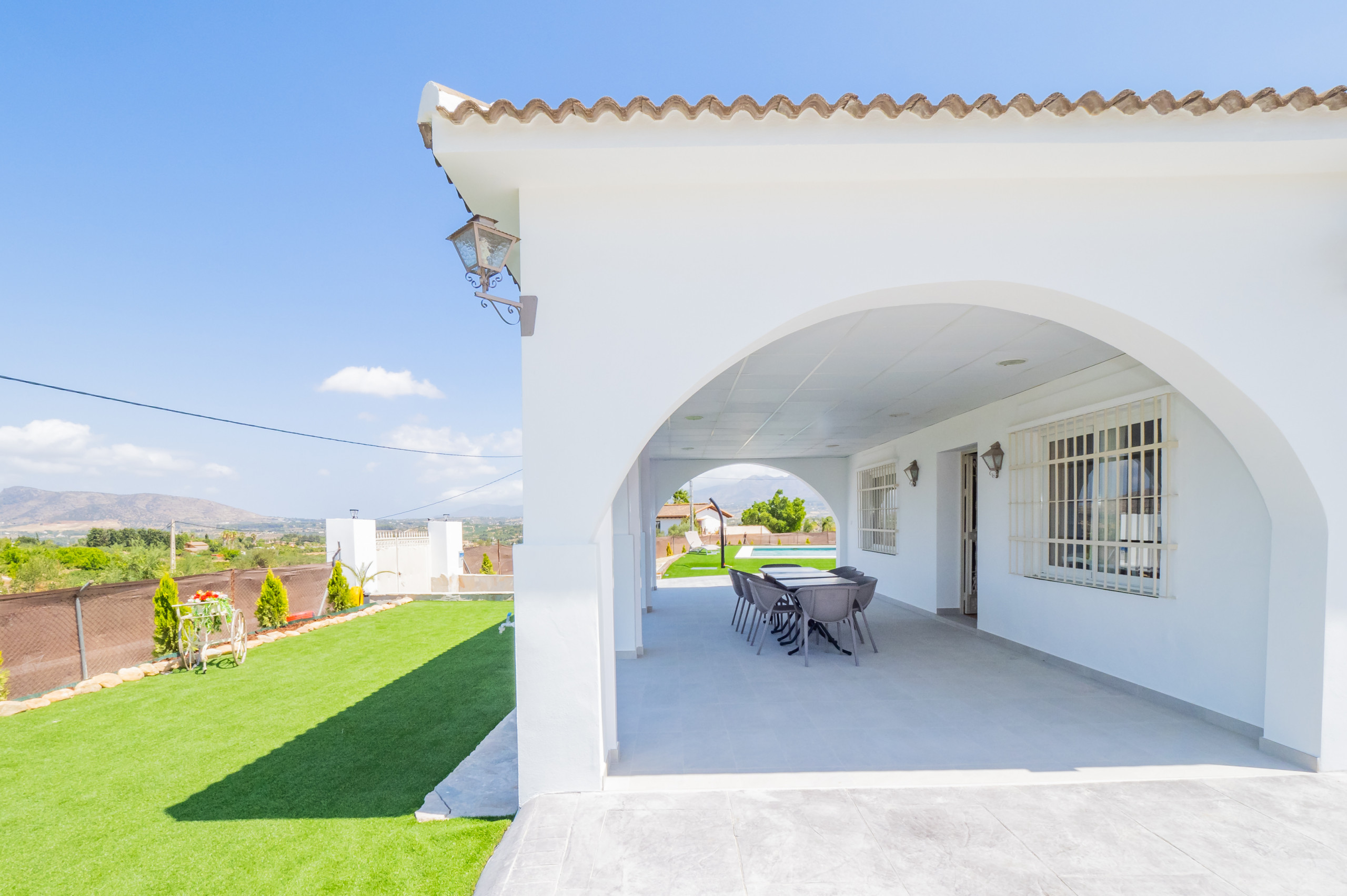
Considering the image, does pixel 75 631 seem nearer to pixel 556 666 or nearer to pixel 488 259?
pixel 556 666

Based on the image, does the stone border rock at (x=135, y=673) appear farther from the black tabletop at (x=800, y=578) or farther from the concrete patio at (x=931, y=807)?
the black tabletop at (x=800, y=578)

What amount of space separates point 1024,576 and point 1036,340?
3030 mm

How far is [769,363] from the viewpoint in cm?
494

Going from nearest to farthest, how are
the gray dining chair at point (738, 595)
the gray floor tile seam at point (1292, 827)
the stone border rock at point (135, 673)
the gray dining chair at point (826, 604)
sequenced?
the gray floor tile seam at point (1292, 827), the stone border rock at point (135, 673), the gray dining chair at point (826, 604), the gray dining chair at point (738, 595)

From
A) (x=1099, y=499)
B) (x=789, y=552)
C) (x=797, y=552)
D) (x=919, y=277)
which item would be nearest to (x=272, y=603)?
(x=919, y=277)

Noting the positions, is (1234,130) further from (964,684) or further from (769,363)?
(964,684)

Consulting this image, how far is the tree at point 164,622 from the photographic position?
6895mm

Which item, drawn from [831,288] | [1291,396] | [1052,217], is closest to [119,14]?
[831,288]

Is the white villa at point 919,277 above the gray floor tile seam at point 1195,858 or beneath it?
above

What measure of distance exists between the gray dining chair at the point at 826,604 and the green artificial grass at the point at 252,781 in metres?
2.81

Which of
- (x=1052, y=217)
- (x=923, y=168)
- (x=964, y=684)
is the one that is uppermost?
(x=923, y=168)

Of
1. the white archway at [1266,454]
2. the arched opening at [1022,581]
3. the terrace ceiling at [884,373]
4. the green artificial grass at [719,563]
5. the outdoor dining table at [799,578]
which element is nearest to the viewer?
the white archway at [1266,454]

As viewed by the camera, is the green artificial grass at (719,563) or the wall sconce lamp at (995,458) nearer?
the wall sconce lamp at (995,458)

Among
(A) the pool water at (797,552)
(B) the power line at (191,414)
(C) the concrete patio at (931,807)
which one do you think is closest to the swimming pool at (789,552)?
(A) the pool water at (797,552)
